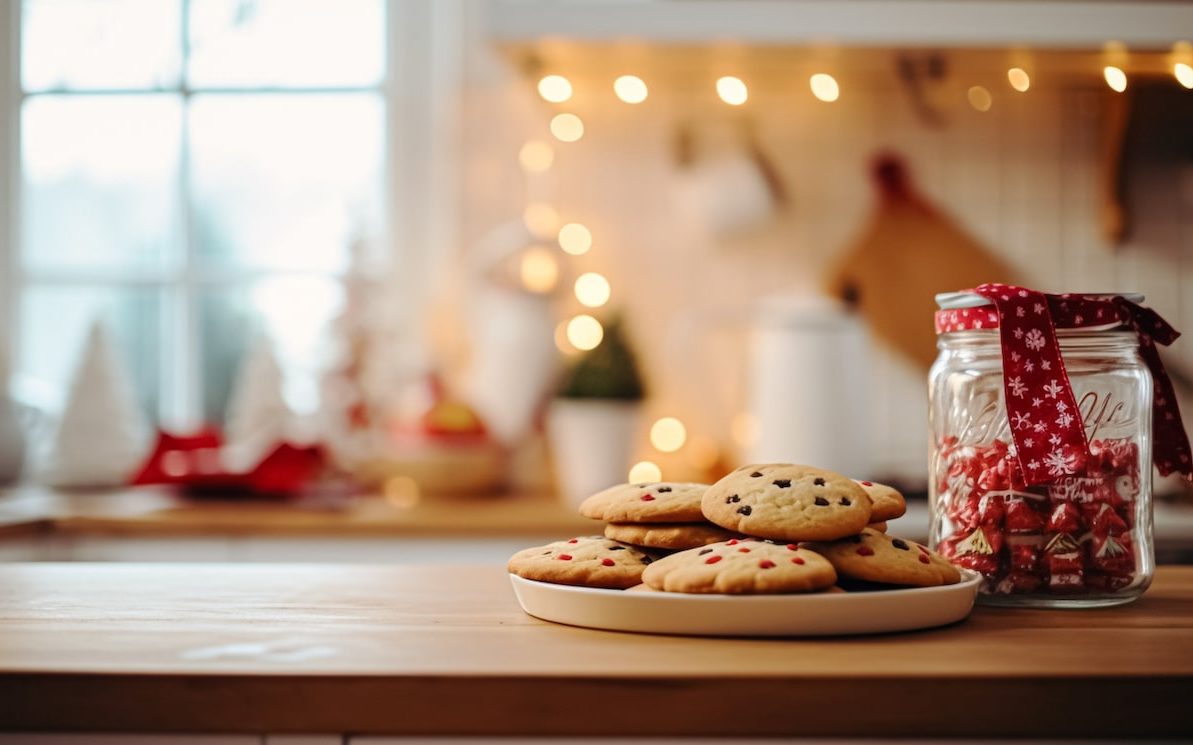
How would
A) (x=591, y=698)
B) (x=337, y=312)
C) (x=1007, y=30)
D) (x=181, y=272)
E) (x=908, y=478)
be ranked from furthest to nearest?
(x=181, y=272) < (x=337, y=312) < (x=908, y=478) < (x=1007, y=30) < (x=591, y=698)

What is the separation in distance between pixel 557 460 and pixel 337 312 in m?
0.49

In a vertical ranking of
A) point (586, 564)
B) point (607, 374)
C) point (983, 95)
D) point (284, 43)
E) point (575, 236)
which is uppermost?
point (284, 43)

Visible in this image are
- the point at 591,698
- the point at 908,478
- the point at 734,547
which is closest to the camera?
the point at 591,698

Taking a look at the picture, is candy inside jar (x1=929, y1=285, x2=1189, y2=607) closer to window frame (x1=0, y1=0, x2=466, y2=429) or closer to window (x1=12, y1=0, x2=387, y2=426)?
window frame (x1=0, y1=0, x2=466, y2=429)

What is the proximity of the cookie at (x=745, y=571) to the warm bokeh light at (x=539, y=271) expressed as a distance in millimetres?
1449

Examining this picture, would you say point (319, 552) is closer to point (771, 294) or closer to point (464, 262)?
point (464, 262)

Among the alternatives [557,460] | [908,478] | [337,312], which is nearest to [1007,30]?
[908,478]

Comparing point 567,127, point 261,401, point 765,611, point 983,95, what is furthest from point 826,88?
point 765,611

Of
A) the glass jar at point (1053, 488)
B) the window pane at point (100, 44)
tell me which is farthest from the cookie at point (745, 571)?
the window pane at point (100, 44)

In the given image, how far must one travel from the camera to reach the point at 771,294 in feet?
6.75

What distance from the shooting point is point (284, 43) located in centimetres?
228

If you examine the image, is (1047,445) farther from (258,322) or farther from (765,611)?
(258,322)

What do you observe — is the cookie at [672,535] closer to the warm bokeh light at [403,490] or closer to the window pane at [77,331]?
the warm bokeh light at [403,490]

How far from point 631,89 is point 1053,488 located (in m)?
1.53
